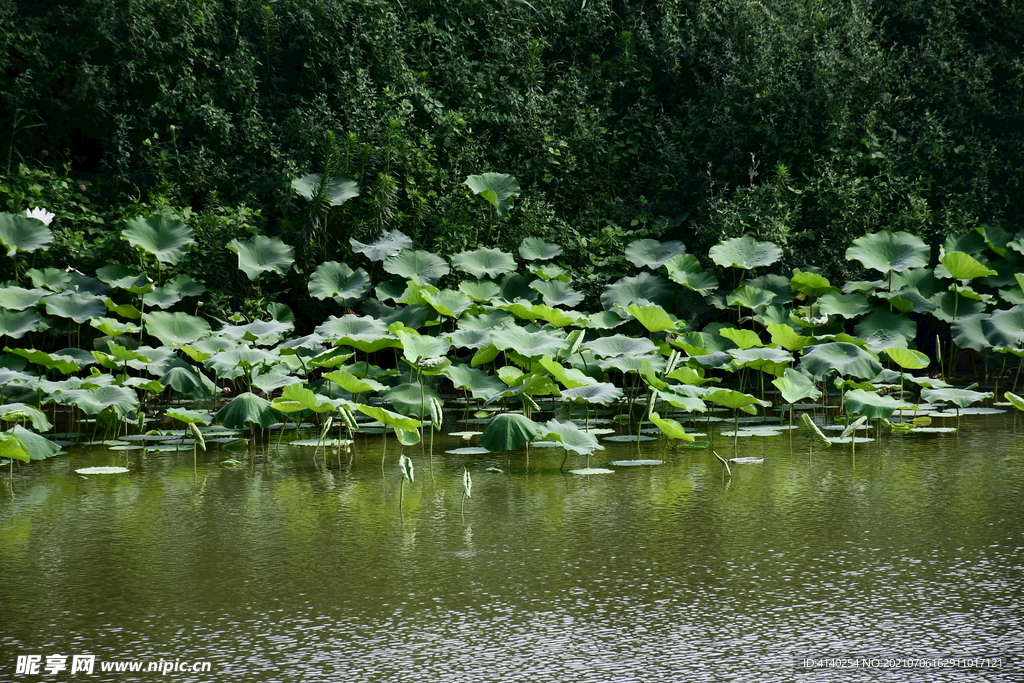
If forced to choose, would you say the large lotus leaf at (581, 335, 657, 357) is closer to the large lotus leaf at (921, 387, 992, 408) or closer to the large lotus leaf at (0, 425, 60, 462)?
the large lotus leaf at (921, 387, 992, 408)

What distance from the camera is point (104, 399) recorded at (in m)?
5.11

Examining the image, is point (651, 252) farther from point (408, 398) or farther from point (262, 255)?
point (408, 398)

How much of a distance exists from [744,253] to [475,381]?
9.08 feet

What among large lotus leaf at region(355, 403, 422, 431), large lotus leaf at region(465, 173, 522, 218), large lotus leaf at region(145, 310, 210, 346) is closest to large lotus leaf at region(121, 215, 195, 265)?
large lotus leaf at region(145, 310, 210, 346)

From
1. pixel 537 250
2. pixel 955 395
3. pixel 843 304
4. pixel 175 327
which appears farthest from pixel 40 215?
pixel 955 395

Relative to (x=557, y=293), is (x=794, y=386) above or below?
below

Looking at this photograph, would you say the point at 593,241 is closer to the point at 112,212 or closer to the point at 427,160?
the point at 427,160

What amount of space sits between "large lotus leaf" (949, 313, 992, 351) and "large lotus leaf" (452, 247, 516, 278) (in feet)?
9.86

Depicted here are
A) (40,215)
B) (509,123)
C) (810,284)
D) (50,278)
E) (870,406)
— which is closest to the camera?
(870,406)

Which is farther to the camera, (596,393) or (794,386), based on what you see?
(794,386)

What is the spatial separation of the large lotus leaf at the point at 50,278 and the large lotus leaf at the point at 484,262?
2.65m

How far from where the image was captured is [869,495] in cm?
414

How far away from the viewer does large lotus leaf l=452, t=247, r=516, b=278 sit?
7.56 m

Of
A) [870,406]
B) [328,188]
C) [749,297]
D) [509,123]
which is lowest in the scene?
[870,406]
